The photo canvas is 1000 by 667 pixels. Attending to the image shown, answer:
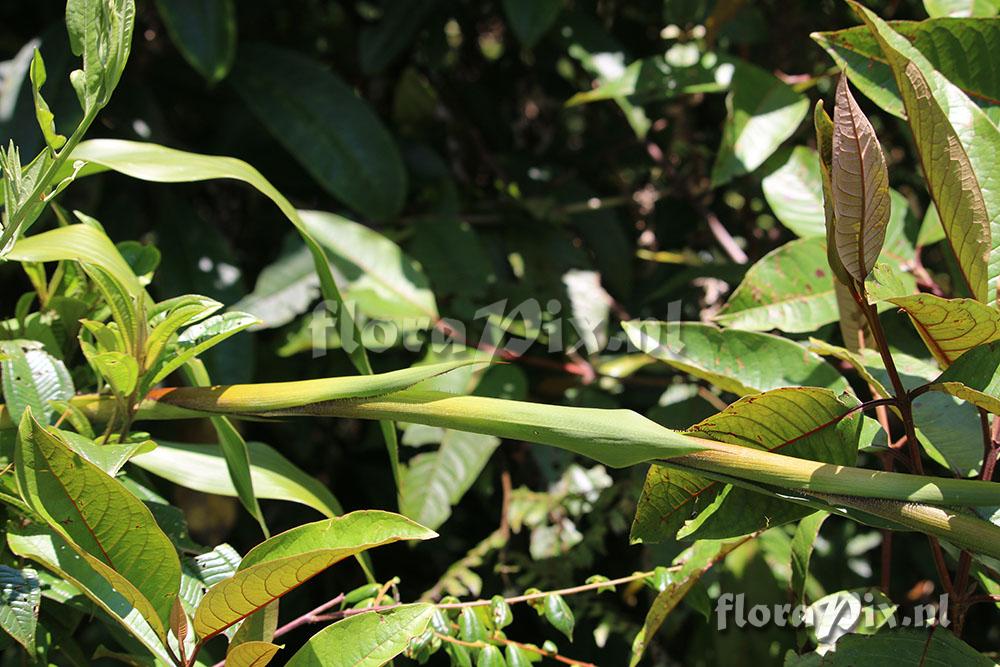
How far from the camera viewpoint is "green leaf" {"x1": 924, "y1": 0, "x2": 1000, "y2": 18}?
31.7 inches

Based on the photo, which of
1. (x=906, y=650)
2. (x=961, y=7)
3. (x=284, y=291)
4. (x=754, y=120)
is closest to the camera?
(x=906, y=650)

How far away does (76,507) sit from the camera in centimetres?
51

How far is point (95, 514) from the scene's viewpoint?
1.69 feet

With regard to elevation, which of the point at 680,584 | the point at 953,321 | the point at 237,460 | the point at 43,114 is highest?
the point at 43,114

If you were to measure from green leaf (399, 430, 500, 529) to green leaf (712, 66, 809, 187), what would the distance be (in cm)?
38

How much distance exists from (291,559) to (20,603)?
0.18 m

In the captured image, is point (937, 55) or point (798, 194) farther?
point (798, 194)

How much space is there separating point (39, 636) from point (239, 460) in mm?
176

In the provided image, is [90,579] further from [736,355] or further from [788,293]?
[788,293]

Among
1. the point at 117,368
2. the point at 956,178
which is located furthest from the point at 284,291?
the point at 956,178

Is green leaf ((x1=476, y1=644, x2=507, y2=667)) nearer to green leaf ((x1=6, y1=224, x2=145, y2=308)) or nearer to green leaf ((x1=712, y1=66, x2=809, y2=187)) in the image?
green leaf ((x1=6, y1=224, x2=145, y2=308))

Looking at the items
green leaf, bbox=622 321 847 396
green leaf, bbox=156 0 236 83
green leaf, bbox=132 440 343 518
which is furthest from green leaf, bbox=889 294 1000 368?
green leaf, bbox=156 0 236 83

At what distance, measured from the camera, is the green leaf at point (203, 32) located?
1062 millimetres

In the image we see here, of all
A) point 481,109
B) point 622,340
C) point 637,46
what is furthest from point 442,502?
point 637,46
